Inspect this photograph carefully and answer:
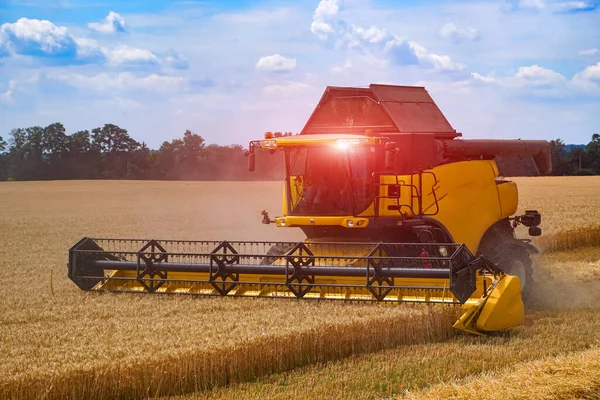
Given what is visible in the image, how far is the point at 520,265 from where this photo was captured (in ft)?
33.1

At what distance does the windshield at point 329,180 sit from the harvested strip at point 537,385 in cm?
354

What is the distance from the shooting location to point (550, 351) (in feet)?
24.0

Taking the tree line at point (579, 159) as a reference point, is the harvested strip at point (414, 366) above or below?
below

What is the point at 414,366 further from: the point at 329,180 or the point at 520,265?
the point at 520,265

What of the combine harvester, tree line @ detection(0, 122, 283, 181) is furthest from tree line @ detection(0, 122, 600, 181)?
the combine harvester

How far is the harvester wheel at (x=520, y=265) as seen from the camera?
32.6ft

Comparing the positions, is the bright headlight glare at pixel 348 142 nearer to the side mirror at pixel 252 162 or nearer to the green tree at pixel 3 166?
the side mirror at pixel 252 162

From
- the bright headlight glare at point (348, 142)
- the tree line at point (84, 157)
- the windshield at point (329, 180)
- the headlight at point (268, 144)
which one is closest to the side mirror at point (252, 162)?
the headlight at point (268, 144)

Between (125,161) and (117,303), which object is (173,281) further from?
(125,161)

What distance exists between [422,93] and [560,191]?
69.5 feet

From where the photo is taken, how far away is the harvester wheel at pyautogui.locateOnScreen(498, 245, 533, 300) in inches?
391

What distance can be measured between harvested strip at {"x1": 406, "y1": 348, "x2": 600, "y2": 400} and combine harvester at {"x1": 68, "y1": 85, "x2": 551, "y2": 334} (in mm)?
2110

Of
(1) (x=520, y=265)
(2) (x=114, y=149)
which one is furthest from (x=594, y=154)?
(1) (x=520, y=265)

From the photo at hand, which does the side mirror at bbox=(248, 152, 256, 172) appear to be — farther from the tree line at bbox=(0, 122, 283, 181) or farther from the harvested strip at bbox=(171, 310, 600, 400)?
the tree line at bbox=(0, 122, 283, 181)
